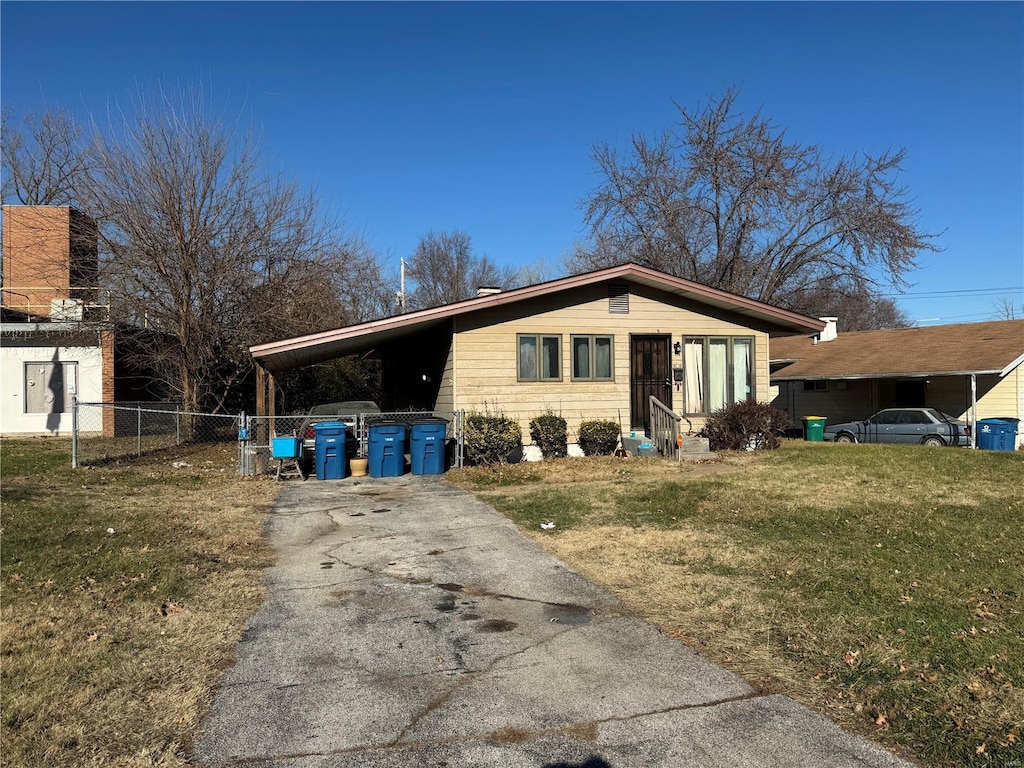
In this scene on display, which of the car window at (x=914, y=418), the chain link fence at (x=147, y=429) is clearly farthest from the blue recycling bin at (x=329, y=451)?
the car window at (x=914, y=418)

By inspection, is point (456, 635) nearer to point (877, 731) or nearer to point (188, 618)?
point (188, 618)

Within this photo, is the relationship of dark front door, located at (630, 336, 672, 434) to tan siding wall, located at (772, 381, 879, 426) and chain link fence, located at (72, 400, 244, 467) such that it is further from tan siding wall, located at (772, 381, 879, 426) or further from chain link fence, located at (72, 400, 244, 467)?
chain link fence, located at (72, 400, 244, 467)

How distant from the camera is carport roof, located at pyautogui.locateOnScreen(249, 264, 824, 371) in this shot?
13.1 meters

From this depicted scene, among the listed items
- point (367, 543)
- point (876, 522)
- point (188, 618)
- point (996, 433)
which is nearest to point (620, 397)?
point (876, 522)

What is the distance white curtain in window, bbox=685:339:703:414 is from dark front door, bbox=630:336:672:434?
46 cm

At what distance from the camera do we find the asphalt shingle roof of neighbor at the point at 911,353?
1962 centimetres

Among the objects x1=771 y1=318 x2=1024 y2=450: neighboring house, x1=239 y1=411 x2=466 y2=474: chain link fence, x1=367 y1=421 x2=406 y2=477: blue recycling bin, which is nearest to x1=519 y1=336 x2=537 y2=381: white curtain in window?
x1=239 y1=411 x2=466 y2=474: chain link fence

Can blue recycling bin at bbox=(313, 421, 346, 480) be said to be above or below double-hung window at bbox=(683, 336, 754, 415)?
below

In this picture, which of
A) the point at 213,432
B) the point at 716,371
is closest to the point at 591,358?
the point at 716,371

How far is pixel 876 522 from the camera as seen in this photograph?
831 cm

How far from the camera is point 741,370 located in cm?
1658

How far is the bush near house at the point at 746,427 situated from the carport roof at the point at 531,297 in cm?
221

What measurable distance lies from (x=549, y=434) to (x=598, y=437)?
1.10m

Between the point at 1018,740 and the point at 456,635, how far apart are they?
3233 millimetres
